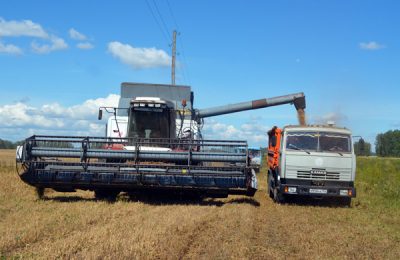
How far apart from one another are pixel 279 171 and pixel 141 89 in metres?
5.88

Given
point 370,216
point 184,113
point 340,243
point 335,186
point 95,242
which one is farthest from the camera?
point 184,113

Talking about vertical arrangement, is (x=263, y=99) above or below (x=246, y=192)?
above

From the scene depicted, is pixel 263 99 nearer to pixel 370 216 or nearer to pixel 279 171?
pixel 279 171

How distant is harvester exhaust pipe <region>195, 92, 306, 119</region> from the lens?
23953 millimetres

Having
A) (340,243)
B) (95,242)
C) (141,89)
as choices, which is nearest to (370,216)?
(340,243)

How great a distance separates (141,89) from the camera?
57.7 ft

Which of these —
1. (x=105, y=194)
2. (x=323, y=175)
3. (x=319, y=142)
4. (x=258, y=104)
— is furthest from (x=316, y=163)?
(x=258, y=104)

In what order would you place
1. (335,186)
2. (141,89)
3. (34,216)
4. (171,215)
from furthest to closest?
(141,89)
(335,186)
(171,215)
(34,216)

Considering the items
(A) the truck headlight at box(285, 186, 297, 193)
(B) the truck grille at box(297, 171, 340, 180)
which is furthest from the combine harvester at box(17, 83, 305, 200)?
(B) the truck grille at box(297, 171, 340, 180)

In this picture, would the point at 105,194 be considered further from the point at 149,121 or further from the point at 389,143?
the point at 389,143

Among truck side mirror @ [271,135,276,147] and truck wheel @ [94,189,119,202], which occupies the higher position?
truck side mirror @ [271,135,276,147]

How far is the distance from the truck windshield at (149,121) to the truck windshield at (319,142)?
364 cm

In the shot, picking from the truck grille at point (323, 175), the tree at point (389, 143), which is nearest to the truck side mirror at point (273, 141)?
the truck grille at point (323, 175)

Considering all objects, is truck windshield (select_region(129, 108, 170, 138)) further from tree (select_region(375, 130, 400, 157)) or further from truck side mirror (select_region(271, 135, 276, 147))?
tree (select_region(375, 130, 400, 157))
